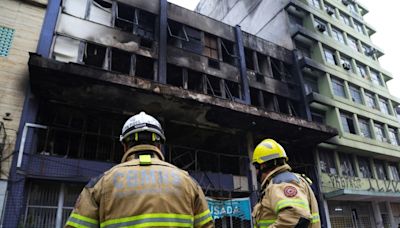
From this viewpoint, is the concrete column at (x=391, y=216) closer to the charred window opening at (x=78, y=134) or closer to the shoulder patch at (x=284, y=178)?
the charred window opening at (x=78, y=134)

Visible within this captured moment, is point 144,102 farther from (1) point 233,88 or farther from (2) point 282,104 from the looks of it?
(2) point 282,104

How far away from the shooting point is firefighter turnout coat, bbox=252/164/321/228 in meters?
2.37

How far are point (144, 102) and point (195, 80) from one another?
4.24 metres

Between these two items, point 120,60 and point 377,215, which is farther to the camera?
point 377,215

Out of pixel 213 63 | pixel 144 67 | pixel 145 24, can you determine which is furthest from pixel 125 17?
pixel 213 63

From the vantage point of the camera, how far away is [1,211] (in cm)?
812

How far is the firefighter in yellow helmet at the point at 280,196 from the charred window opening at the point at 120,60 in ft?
35.2

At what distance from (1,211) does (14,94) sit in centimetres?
371

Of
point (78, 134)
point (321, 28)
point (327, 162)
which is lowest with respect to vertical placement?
point (78, 134)

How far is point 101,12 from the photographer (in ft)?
42.6

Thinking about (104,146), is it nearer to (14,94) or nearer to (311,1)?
(14,94)

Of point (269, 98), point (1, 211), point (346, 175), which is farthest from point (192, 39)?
point (346, 175)

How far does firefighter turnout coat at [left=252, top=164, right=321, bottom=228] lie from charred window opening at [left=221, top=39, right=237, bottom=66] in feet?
45.4

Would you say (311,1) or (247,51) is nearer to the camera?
(247,51)
